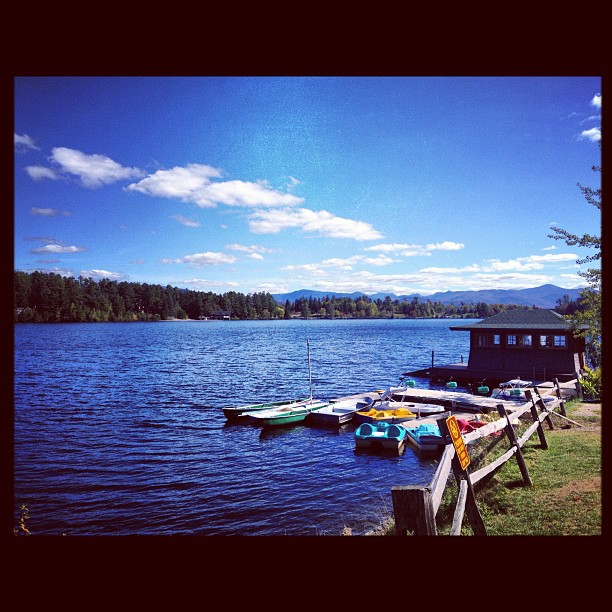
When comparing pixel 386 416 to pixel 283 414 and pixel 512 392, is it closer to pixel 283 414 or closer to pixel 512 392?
pixel 283 414

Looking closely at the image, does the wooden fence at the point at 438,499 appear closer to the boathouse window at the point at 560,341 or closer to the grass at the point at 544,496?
the grass at the point at 544,496

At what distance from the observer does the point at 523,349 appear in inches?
1344

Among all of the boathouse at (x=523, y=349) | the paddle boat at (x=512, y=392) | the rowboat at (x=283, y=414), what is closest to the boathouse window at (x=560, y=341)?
the boathouse at (x=523, y=349)

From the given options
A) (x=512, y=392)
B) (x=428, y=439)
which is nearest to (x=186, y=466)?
(x=428, y=439)

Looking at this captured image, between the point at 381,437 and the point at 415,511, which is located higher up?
the point at 415,511

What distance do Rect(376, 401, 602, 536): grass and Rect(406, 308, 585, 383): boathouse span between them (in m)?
21.6

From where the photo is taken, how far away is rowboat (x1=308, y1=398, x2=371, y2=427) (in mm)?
25641

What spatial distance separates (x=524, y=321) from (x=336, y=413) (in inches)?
741

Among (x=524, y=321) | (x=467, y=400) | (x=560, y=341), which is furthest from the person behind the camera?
(x=524, y=321)

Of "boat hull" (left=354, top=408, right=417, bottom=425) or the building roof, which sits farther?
the building roof

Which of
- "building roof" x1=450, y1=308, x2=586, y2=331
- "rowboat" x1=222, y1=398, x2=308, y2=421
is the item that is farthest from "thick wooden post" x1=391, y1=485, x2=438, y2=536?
"building roof" x1=450, y1=308, x2=586, y2=331

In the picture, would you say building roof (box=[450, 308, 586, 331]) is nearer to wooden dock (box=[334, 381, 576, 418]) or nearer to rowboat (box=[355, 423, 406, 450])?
wooden dock (box=[334, 381, 576, 418])
